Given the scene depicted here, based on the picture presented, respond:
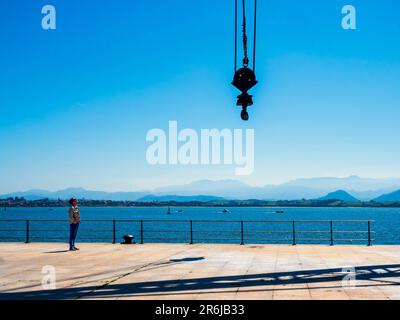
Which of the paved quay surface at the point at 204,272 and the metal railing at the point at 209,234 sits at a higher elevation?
the paved quay surface at the point at 204,272

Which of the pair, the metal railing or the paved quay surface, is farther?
the metal railing

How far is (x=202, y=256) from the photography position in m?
15.4

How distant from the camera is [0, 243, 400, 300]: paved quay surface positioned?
362 inches

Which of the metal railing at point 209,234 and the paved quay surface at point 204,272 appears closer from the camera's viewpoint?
the paved quay surface at point 204,272

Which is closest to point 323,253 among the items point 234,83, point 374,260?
point 374,260

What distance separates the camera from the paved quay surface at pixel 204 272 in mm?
9188

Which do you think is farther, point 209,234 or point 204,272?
point 209,234

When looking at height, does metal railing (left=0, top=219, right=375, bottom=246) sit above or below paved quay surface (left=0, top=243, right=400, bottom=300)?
below

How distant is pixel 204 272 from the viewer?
11.9 meters

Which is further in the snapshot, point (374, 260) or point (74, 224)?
point (74, 224)

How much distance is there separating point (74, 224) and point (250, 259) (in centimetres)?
722

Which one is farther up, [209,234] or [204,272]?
[204,272]
